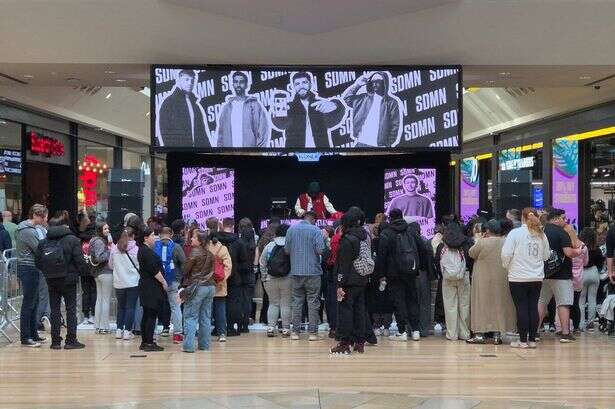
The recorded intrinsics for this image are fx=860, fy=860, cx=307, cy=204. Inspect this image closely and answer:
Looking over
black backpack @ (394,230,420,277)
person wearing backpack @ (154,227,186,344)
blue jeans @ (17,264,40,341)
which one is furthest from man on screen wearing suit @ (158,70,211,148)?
black backpack @ (394,230,420,277)

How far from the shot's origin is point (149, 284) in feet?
34.9

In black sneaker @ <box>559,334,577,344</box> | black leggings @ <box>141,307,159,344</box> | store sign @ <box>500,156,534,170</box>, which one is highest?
store sign @ <box>500,156,534,170</box>

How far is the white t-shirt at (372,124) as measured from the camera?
49.4ft

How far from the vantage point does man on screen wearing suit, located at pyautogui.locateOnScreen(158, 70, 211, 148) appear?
1494 centimetres

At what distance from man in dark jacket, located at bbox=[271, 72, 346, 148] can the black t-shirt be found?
4.79 meters

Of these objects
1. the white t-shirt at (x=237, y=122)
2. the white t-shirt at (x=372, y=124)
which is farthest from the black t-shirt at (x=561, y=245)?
the white t-shirt at (x=237, y=122)

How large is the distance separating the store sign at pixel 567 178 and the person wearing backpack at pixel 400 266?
34.7 ft

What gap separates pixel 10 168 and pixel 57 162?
2913 millimetres

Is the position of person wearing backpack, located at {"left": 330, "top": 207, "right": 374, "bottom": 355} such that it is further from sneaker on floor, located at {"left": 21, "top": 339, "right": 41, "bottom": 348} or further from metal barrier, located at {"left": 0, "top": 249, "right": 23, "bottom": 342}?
metal barrier, located at {"left": 0, "top": 249, "right": 23, "bottom": 342}

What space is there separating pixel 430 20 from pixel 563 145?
27.0 feet

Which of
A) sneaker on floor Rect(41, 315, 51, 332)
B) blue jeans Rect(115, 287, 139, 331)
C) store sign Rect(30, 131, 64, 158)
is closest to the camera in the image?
blue jeans Rect(115, 287, 139, 331)

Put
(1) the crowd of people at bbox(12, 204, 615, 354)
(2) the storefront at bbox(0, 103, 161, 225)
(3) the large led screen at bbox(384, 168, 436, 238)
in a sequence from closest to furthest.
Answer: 1. (1) the crowd of people at bbox(12, 204, 615, 354)
2. (3) the large led screen at bbox(384, 168, 436, 238)
3. (2) the storefront at bbox(0, 103, 161, 225)

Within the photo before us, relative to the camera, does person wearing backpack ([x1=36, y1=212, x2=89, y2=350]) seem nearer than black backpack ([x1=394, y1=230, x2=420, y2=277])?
Yes

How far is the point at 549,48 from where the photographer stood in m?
14.8
